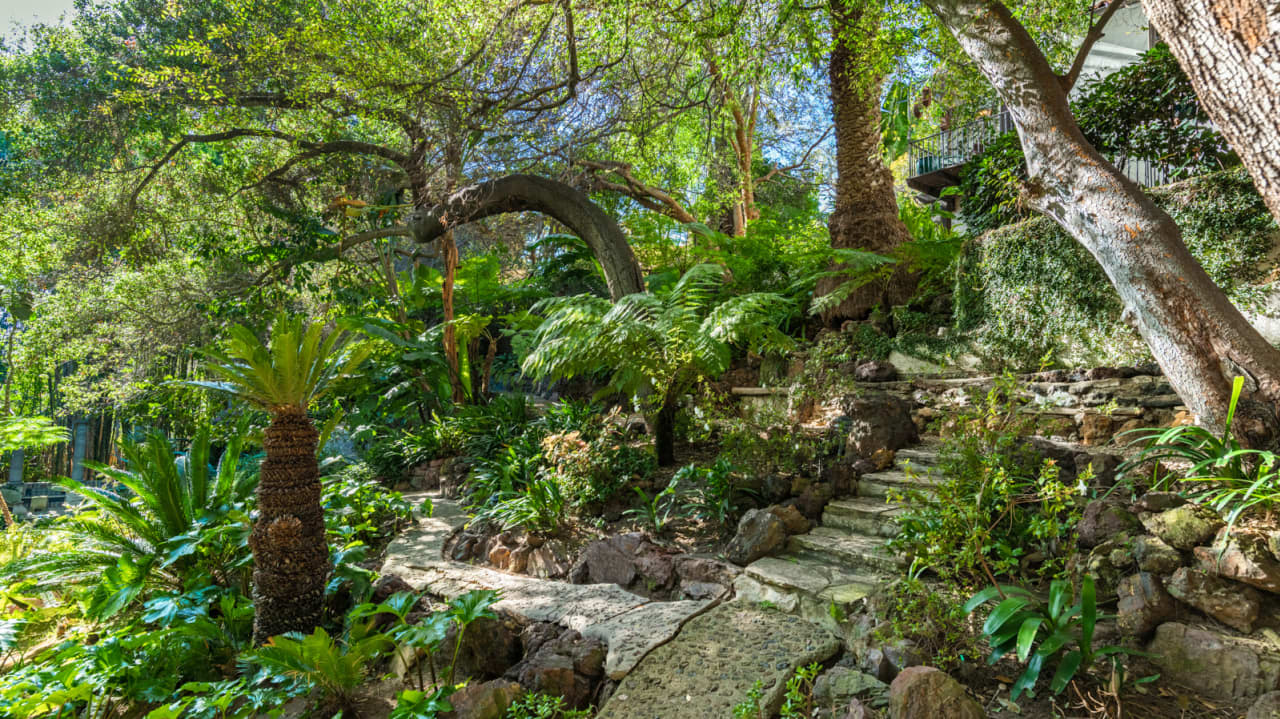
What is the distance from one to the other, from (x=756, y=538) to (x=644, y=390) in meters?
2.12

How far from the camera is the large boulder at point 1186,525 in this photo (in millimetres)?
2521

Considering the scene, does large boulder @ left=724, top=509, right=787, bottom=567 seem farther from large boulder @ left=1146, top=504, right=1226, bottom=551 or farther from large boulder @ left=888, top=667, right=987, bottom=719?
large boulder @ left=1146, top=504, right=1226, bottom=551

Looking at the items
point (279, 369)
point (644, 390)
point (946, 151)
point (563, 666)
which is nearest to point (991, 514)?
point (563, 666)

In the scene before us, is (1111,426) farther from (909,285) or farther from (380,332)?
(380,332)

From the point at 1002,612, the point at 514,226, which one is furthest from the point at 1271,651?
the point at 514,226

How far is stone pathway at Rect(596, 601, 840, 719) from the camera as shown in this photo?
8.07 feet

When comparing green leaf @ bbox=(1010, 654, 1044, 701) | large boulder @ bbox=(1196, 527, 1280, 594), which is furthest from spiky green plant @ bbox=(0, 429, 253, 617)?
large boulder @ bbox=(1196, 527, 1280, 594)

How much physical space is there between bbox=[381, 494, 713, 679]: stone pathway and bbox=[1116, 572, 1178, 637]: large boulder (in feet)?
5.81

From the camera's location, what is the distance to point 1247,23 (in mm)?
2248

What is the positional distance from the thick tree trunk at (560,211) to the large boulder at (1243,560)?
15.9 ft

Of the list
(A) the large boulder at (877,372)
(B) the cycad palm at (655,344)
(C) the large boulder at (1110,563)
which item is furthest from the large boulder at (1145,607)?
(A) the large boulder at (877,372)

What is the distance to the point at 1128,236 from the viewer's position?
348cm

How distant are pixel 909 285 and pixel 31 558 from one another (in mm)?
7595

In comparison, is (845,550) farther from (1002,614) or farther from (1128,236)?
(1128,236)
